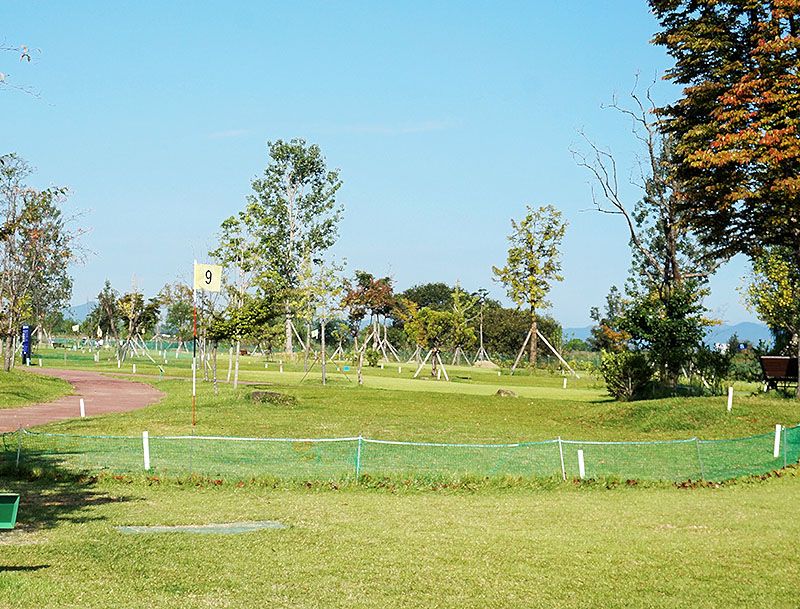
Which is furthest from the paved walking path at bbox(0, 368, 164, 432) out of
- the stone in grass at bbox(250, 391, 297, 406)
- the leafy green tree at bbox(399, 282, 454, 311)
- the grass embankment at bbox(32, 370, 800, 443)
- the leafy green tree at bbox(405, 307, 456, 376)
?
the leafy green tree at bbox(399, 282, 454, 311)

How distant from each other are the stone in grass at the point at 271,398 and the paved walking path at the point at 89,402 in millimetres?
4343

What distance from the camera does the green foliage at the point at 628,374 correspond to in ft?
111

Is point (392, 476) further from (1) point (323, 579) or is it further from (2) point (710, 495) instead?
(1) point (323, 579)

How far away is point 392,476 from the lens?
51.7 feet

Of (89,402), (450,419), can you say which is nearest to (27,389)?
(89,402)

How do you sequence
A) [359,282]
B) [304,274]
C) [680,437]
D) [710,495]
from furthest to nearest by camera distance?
1. [359,282]
2. [304,274]
3. [680,437]
4. [710,495]

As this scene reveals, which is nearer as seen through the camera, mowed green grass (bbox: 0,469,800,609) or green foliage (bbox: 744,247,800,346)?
mowed green grass (bbox: 0,469,800,609)

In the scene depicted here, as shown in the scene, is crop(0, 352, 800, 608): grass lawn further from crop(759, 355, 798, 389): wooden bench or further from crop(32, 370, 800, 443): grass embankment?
crop(759, 355, 798, 389): wooden bench

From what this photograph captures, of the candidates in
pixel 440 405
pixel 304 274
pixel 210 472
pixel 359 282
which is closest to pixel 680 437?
pixel 440 405

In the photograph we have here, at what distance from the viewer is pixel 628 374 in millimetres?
33938

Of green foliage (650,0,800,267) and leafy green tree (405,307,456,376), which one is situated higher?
green foliage (650,0,800,267)

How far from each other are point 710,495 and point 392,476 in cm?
602

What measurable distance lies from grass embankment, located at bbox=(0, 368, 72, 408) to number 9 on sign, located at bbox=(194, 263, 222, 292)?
850 cm

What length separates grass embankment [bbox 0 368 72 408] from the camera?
31.2 metres
